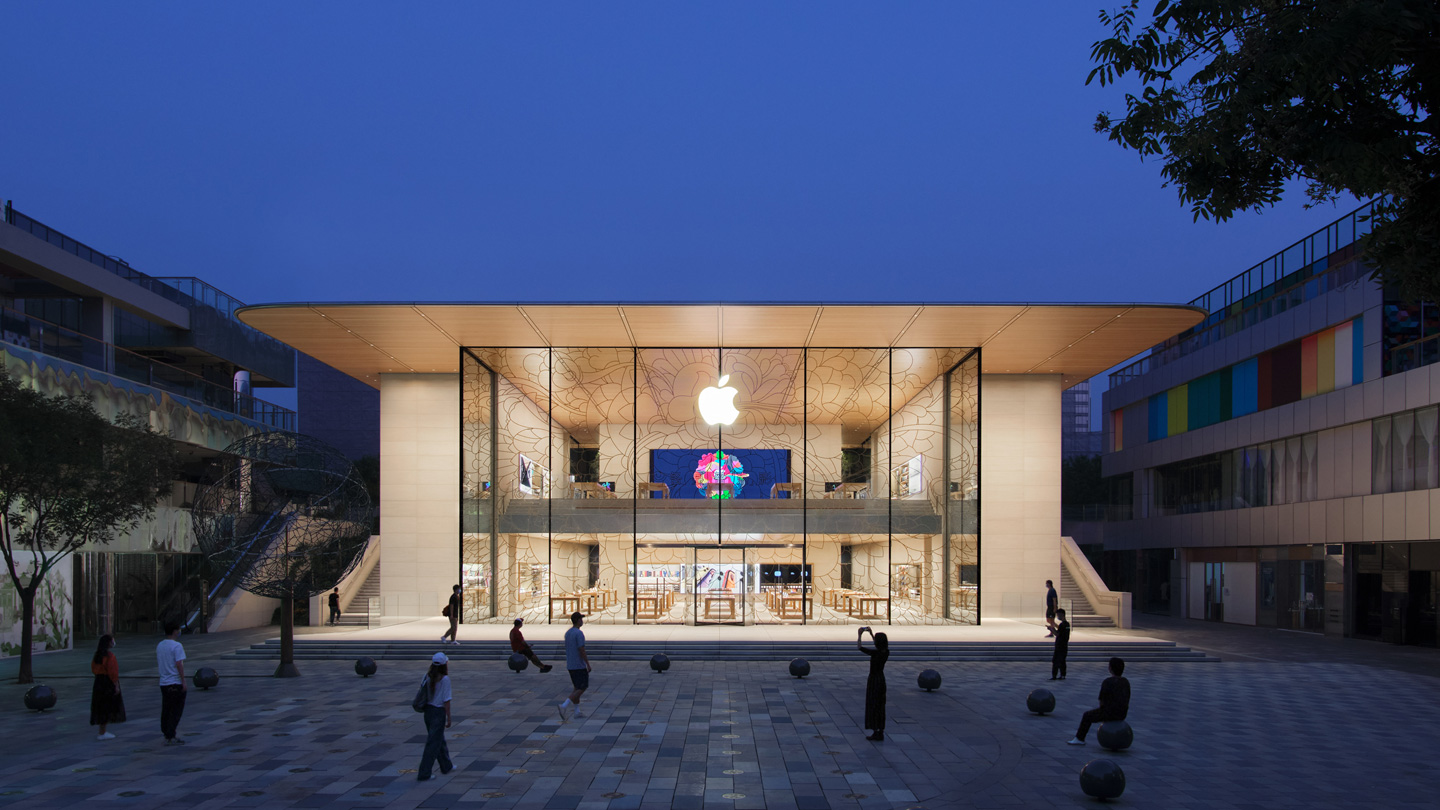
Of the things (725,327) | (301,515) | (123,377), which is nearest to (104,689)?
(301,515)

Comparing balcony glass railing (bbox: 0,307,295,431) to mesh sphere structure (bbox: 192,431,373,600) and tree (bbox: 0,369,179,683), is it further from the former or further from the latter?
mesh sphere structure (bbox: 192,431,373,600)

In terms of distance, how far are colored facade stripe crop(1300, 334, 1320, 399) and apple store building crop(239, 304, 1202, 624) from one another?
655cm

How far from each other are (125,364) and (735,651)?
20620 millimetres

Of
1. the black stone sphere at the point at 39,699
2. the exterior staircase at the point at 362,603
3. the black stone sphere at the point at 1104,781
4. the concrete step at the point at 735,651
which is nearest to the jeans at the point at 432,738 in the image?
the black stone sphere at the point at 1104,781

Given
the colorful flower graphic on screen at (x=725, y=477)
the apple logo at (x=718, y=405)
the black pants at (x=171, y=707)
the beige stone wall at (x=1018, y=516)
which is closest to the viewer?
the black pants at (x=171, y=707)

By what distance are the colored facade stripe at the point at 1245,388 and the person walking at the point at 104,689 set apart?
31.7 meters

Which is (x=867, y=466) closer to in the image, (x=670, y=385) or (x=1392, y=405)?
(x=670, y=385)

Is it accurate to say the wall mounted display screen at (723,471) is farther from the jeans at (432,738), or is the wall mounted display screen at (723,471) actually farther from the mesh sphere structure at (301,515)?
the jeans at (432,738)

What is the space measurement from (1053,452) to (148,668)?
22.9m

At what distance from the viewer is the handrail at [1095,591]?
27.1 metres

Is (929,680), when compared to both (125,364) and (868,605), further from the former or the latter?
(125,364)

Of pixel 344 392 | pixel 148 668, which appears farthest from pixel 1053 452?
pixel 344 392

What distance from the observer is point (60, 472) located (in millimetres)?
17062

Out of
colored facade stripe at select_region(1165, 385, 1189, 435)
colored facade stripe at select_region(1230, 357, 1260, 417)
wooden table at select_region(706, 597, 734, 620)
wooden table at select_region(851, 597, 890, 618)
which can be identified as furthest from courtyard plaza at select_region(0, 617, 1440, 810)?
colored facade stripe at select_region(1165, 385, 1189, 435)
